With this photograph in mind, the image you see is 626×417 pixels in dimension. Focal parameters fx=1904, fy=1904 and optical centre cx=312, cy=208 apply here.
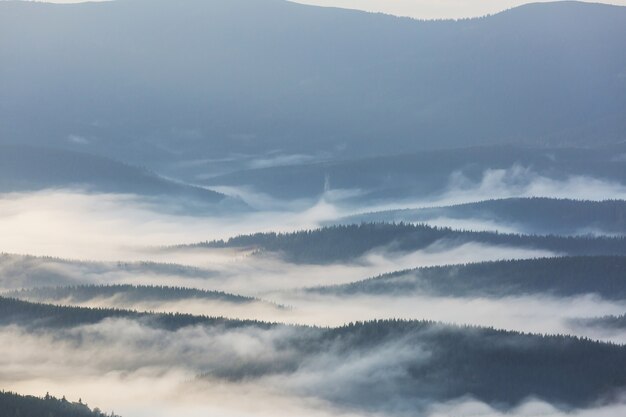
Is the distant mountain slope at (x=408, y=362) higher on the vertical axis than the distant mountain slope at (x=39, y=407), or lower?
higher

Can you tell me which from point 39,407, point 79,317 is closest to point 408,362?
point 79,317

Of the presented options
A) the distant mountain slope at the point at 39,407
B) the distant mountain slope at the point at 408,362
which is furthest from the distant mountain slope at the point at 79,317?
the distant mountain slope at the point at 39,407

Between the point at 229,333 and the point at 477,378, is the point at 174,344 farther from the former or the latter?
the point at 477,378

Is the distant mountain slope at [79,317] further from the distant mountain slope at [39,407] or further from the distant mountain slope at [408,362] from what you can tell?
the distant mountain slope at [39,407]

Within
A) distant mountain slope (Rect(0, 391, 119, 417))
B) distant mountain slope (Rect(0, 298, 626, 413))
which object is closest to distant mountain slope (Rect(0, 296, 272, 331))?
distant mountain slope (Rect(0, 298, 626, 413))

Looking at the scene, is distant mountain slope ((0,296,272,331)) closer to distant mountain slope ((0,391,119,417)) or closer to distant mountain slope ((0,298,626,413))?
distant mountain slope ((0,298,626,413))

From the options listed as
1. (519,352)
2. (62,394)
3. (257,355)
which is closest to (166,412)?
(62,394)

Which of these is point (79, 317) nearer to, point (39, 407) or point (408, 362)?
point (408, 362)
